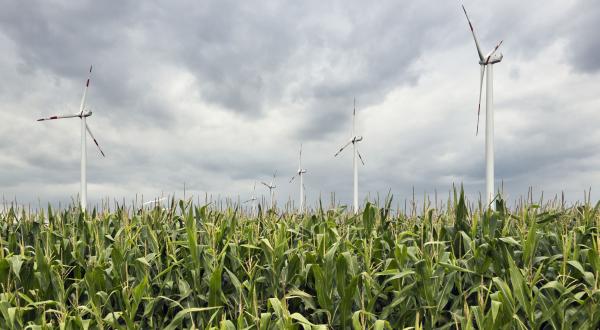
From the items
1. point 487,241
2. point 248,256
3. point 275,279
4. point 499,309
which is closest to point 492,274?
point 487,241

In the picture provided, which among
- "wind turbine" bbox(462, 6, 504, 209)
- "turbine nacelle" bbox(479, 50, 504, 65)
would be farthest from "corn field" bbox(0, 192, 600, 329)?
"turbine nacelle" bbox(479, 50, 504, 65)

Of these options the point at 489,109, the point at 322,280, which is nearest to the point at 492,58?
the point at 489,109

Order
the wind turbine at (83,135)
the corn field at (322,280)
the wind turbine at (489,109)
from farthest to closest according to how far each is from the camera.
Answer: the wind turbine at (83,135) < the wind turbine at (489,109) < the corn field at (322,280)

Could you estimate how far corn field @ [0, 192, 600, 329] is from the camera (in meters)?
7.45

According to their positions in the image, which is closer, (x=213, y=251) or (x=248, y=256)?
(x=213, y=251)

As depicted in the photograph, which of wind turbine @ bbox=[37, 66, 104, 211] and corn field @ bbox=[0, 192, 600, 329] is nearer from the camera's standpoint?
corn field @ bbox=[0, 192, 600, 329]

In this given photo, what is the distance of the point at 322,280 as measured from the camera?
24.9 feet

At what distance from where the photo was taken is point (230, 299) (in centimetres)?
842

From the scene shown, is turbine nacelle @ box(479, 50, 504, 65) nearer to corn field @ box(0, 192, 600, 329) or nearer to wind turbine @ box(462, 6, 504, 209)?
wind turbine @ box(462, 6, 504, 209)

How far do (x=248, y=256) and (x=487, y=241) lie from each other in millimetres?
4180

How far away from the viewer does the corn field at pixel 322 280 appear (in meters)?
7.45

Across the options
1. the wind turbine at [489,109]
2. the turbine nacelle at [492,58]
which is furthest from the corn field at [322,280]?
the turbine nacelle at [492,58]

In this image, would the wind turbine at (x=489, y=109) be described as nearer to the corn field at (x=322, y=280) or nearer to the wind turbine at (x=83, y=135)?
the corn field at (x=322, y=280)

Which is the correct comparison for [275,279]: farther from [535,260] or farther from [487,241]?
[535,260]
